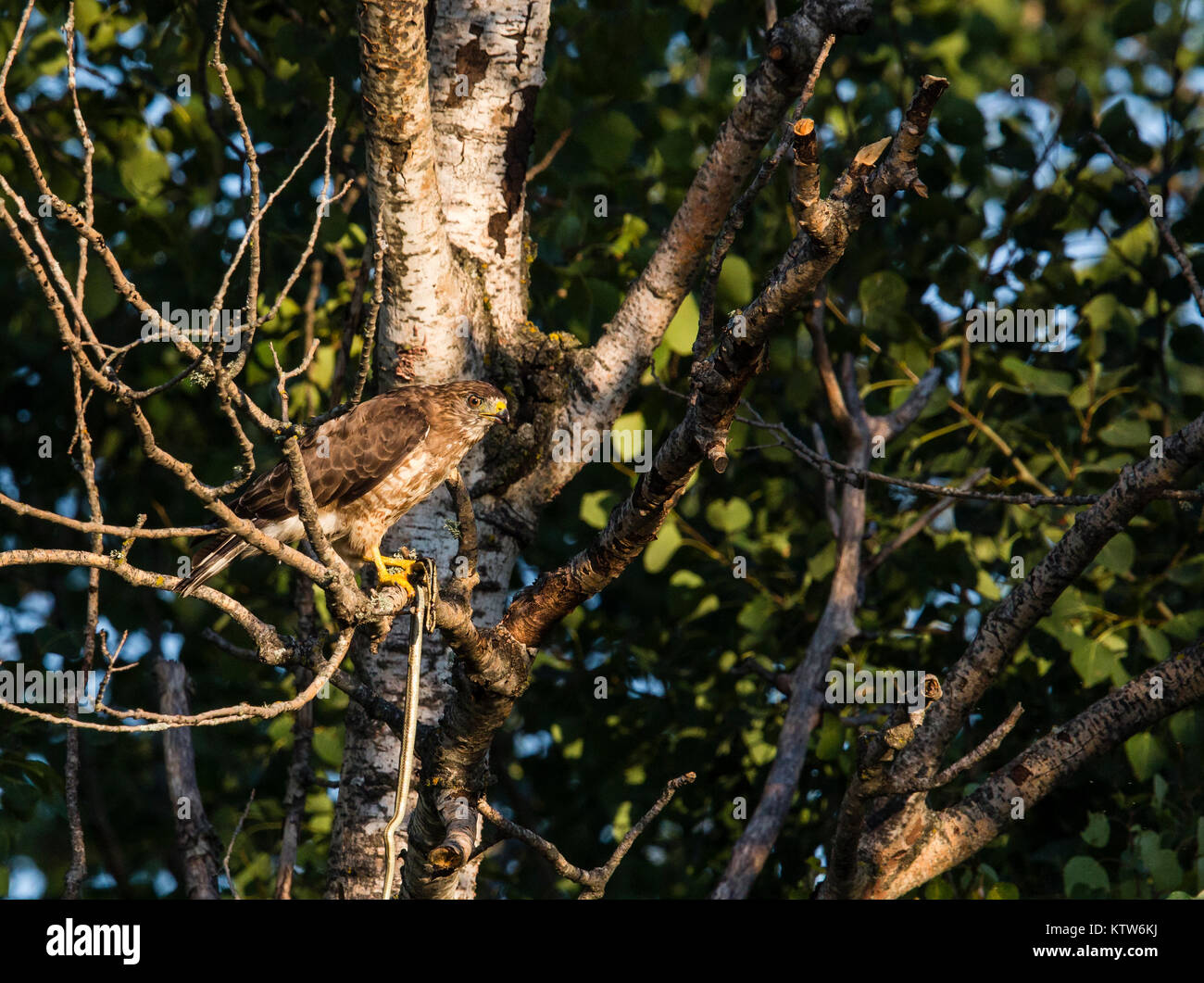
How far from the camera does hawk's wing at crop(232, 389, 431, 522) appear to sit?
4602 millimetres

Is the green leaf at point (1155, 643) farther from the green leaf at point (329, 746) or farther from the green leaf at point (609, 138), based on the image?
the green leaf at point (329, 746)

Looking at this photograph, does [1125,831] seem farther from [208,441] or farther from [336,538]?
[208,441]

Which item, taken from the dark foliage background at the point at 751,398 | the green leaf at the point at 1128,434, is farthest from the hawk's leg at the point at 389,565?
the green leaf at the point at 1128,434

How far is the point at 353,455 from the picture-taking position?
469 centimetres

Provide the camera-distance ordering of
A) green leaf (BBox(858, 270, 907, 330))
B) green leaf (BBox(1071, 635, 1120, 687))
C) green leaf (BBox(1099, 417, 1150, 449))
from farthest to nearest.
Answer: green leaf (BBox(858, 270, 907, 330))
green leaf (BBox(1099, 417, 1150, 449))
green leaf (BBox(1071, 635, 1120, 687))

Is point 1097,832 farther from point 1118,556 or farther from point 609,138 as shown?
point 609,138

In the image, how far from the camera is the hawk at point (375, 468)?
14.5 feet

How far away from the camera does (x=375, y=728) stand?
434cm

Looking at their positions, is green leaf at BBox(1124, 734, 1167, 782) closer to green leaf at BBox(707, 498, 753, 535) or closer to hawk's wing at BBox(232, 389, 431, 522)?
green leaf at BBox(707, 498, 753, 535)

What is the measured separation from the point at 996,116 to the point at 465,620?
482cm

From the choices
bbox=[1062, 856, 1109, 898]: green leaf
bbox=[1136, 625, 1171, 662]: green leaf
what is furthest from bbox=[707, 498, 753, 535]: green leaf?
bbox=[1062, 856, 1109, 898]: green leaf

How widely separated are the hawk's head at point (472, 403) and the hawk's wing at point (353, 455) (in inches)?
5.5

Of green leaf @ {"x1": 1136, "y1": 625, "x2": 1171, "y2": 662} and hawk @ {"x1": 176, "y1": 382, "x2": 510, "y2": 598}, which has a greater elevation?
hawk @ {"x1": 176, "y1": 382, "x2": 510, "y2": 598}

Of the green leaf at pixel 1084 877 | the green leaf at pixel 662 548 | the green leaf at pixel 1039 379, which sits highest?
the green leaf at pixel 1039 379
